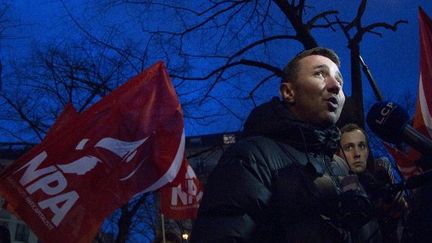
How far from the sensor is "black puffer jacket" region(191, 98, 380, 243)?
1771mm

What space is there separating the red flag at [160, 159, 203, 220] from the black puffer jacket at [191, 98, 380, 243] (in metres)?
5.71

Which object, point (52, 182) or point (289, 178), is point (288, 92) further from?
point (52, 182)

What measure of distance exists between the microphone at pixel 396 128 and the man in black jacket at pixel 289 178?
26 cm

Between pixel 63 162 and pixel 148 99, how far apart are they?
1.42 meters

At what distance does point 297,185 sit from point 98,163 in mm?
3519

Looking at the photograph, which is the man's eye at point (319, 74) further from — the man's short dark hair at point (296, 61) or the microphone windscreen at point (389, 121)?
the microphone windscreen at point (389, 121)

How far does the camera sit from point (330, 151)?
7.49 feet

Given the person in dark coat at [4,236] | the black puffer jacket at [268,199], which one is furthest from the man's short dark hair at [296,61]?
the person in dark coat at [4,236]

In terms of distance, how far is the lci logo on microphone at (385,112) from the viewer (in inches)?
74.4

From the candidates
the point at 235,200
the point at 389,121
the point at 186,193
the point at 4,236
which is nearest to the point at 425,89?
the point at 186,193

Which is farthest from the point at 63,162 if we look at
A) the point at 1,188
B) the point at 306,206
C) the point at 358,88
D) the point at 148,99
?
the point at 358,88

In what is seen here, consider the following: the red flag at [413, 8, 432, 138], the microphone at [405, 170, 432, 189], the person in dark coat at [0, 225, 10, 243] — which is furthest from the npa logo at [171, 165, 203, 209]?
the microphone at [405, 170, 432, 189]

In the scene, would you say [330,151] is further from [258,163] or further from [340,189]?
[258,163]

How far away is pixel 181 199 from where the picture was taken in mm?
7906
